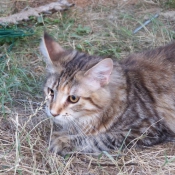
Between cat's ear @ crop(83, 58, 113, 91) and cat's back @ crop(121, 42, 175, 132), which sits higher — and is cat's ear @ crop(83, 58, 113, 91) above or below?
above

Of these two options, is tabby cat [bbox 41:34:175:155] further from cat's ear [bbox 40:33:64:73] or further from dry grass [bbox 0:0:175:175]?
dry grass [bbox 0:0:175:175]

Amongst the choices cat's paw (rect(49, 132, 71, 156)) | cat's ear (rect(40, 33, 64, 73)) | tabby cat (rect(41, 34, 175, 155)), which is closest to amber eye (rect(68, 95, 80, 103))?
tabby cat (rect(41, 34, 175, 155))

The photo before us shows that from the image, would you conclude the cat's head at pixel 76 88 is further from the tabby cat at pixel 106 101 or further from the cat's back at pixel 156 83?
the cat's back at pixel 156 83

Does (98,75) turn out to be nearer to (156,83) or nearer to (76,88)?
(76,88)

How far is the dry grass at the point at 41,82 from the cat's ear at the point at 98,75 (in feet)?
1.20

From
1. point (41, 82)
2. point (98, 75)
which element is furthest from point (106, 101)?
point (41, 82)

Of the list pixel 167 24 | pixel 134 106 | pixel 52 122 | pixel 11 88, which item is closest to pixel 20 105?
pixel 11 88

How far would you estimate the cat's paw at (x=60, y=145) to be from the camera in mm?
2797

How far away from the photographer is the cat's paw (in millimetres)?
2797

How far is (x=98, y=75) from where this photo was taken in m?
2.62

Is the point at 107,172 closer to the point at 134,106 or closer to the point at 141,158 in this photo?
the point at 141,158

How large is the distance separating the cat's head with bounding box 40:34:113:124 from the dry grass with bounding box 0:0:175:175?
0.51 feet

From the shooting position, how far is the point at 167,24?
461cm

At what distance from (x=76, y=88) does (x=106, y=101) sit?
0.80 ft
